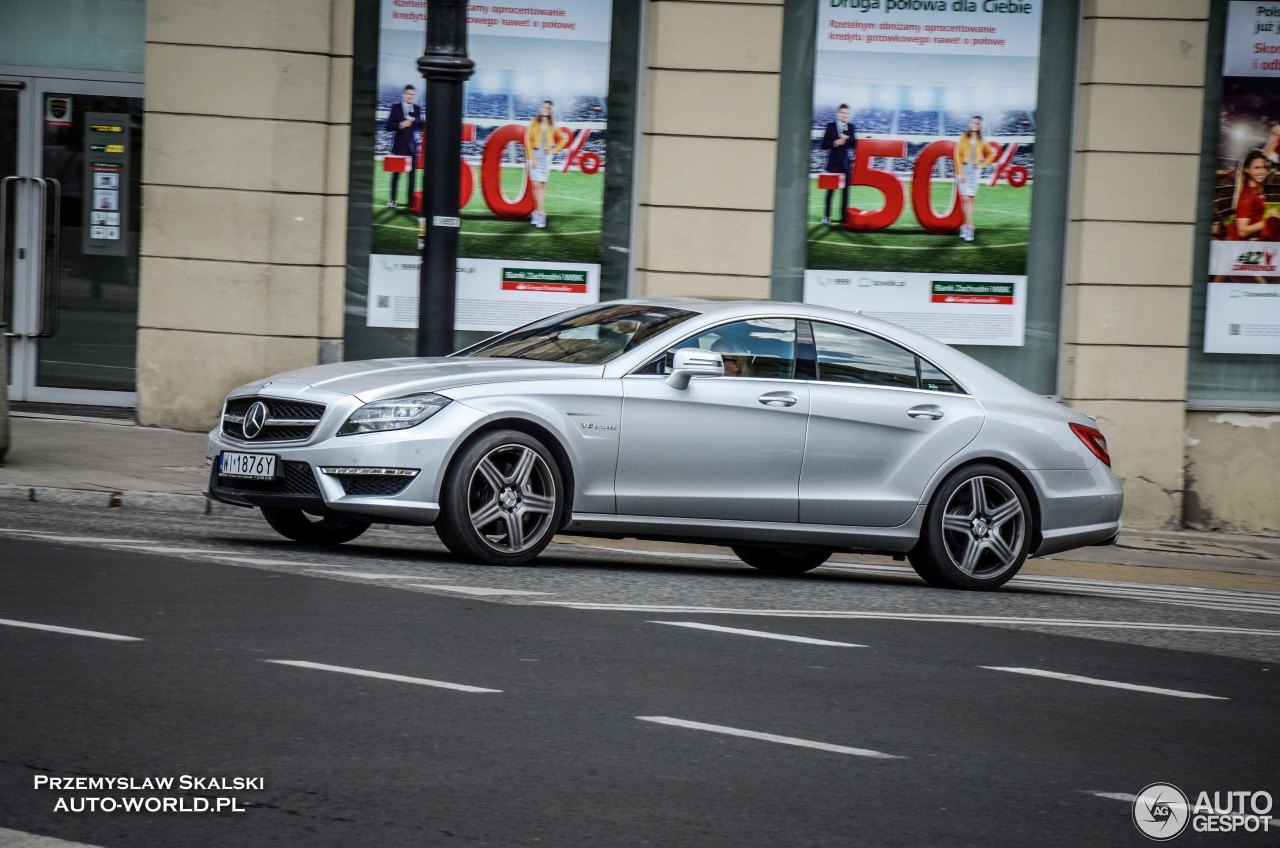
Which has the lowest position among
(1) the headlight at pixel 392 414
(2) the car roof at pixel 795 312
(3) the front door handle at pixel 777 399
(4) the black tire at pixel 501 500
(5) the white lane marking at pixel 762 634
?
(5) the white lane marking at pixel 762 634

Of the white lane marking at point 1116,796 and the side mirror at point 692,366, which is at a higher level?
the side mirror at point 692,366

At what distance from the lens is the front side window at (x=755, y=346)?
9.36 metres

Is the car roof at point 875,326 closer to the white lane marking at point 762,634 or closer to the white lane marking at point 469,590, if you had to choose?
the white lane marking at point 469,590

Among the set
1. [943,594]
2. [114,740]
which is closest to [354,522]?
[943,594]

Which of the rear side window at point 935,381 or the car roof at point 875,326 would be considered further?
the rear side window at point 935,381

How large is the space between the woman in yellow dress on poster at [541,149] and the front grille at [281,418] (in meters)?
6.90

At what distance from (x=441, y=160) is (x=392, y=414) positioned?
3689 millimetres

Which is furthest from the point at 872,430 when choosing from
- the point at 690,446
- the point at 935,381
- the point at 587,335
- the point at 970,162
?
the point at 970,162

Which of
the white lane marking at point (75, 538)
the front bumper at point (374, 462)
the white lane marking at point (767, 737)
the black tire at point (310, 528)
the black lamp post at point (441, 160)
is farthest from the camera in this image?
the black lamp post at point (441, 160)

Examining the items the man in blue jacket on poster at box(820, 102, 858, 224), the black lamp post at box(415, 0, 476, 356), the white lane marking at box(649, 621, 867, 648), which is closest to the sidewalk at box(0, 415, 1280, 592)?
the black lamp post at box(415, 0, 476, 356)

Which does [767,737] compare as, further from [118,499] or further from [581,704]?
[118,499]

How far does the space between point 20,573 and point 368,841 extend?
4.14m

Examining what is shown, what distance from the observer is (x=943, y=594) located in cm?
948

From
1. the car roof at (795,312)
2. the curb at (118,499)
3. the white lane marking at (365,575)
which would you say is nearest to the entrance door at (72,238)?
the curb at (118,499)
